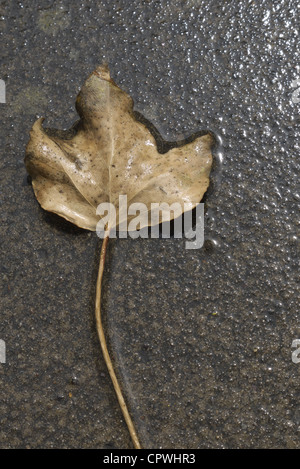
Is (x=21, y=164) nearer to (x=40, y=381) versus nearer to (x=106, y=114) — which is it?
(x=106, y=114)

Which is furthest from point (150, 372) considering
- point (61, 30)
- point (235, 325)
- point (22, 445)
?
point (61, 30)

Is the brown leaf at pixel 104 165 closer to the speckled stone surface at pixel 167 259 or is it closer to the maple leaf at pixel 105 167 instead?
the maple leaf at pixel 105 167

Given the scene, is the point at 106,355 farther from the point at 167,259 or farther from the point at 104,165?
the point at 104,165

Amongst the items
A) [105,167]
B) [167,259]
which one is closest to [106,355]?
[167,259]

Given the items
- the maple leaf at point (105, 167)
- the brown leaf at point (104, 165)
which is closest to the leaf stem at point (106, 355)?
the maple leaf at point (105, 167)

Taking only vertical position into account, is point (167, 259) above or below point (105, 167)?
below

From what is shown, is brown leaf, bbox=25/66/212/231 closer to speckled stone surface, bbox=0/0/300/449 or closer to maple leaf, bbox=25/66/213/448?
maple leaf, bbox=25/66/213/448
